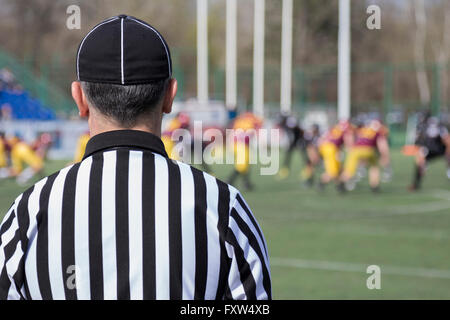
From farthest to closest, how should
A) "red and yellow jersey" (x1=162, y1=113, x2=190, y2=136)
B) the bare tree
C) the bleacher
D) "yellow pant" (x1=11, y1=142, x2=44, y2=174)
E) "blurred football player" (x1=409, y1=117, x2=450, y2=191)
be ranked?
the bare tree < the bleacher < "yellow pant" (x1=11, y1=142, x2=44, y2=174) < "blurred football player" (x1=409, y1=117, x2=450, y2=191) < "red and yellow jersey" (x1=162, y1=113, x2=190, y2=136)

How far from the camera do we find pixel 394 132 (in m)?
42.1

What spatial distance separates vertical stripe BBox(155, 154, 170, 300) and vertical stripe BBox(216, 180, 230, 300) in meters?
0.14

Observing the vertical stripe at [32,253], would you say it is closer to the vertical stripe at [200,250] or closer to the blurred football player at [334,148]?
the vertical stripe at [200,250]

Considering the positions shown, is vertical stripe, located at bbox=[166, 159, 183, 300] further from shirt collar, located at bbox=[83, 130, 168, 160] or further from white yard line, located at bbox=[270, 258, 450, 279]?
white yard line, located at bbox=[270, 258, 450, 279]

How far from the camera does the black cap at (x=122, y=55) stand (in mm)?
2090

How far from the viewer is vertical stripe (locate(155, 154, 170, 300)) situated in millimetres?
2014

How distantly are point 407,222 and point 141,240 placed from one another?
37.8 ft

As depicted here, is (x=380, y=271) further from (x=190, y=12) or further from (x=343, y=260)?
(x=190, y=12)

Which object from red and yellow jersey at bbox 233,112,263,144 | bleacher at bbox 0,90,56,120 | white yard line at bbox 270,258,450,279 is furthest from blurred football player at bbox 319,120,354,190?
bleacher at bbox 0,90,56,120

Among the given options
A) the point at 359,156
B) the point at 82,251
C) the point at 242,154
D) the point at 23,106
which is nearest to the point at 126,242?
the point at 82,251

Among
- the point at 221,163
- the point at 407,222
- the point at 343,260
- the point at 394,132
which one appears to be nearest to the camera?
the point at 343,260

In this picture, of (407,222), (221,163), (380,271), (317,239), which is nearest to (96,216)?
(380,271)
